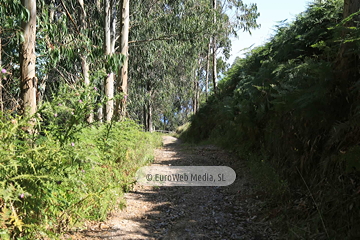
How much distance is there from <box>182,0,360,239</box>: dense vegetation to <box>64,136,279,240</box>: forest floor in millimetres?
328

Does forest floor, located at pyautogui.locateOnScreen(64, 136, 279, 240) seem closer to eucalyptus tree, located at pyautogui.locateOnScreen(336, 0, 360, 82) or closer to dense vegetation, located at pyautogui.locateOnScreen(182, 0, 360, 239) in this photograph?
dense vegetation, located at pyautogui.locateOnScreen(182, 0, 360, 239)

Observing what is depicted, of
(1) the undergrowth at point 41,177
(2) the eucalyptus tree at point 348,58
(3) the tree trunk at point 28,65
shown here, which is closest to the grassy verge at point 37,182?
(1) the undergrowth at point 41,177

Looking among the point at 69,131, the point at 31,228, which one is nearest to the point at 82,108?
the point at 69,131

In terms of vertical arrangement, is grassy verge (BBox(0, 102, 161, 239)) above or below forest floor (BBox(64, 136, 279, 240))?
above

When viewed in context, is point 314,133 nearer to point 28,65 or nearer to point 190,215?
point 190,215

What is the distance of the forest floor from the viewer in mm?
3291

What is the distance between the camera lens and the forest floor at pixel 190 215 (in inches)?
130

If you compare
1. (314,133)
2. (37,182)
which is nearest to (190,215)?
(314,133)

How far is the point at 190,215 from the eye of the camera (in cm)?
399

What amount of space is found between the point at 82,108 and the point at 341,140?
2954mm

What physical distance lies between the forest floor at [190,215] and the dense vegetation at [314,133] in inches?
12.9

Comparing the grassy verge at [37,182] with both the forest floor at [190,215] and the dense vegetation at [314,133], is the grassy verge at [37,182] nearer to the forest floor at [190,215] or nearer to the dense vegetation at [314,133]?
the forest floor at [190,215]

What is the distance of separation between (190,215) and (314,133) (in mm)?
2160

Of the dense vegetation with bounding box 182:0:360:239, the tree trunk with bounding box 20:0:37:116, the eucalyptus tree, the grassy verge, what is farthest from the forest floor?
the eucalyptus tree
